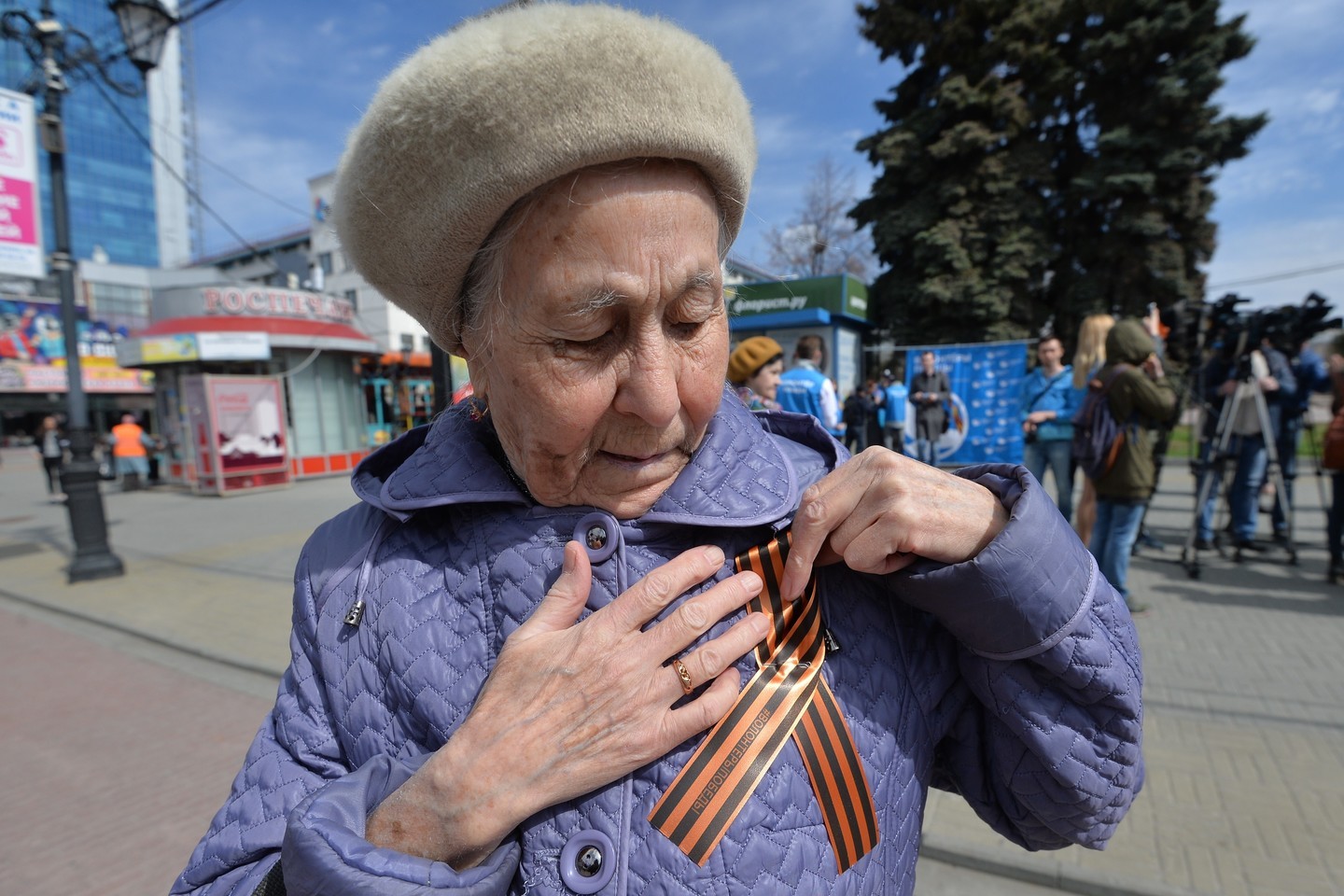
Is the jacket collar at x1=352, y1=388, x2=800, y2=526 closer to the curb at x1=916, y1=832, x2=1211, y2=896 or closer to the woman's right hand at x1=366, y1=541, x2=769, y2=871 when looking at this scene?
the woman's right hand at x1=366, y1=541, x2=769, y2=871

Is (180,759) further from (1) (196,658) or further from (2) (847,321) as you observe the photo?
(2) (847,321)

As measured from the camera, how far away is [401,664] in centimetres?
98

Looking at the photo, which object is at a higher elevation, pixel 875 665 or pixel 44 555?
pixel 875 665

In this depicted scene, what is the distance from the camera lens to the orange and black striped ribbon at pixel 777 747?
2.76 feet

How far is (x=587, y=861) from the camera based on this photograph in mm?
833

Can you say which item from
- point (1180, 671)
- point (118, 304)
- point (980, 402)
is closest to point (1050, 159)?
point (980, 402)

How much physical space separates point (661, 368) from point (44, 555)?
35.1 ft

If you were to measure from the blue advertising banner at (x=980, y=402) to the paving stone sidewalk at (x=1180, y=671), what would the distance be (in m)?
2.12

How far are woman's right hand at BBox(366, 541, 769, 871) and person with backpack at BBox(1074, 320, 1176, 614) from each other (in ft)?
14.0

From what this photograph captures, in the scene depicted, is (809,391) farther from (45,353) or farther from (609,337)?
(45,353)

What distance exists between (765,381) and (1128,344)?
2.35 m

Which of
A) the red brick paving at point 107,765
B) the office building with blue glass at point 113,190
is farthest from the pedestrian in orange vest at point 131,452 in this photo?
the office building with blue glass at point 113,190

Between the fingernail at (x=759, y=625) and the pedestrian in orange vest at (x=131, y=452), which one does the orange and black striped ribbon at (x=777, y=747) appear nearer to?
the fingernail at (x=759, y=625)

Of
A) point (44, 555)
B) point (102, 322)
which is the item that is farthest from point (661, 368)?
point (102, 322)
